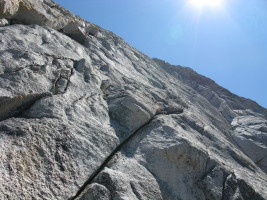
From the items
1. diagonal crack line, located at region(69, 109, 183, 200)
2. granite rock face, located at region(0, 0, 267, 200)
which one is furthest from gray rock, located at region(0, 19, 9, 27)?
diagonal crack line, located at region(69, 109, 183, 200)

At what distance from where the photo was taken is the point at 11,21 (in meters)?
17.9

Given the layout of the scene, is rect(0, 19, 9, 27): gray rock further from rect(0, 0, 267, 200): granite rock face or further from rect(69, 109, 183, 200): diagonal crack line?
rect(69, 109, 183, 200): diagonal crack line

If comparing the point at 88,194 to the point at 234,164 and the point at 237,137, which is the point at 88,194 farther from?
the point at 237,137

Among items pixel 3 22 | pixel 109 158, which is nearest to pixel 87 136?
pixel 109 158

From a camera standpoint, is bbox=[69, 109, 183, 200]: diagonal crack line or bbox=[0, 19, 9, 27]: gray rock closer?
bbox=[69, 109, 183, 200]: diagonal crack line

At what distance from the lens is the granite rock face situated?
9.24 m

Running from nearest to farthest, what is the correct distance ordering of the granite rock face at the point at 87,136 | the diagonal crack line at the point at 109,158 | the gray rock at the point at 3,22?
1. the granite rock face at the point at 87,136
2. the diagonal crack line at the point at 109,158
3. the gray rock at the point at 3,22

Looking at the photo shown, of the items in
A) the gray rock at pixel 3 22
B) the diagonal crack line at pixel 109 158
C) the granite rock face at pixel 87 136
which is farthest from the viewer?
the gray rock at pixel 3 22

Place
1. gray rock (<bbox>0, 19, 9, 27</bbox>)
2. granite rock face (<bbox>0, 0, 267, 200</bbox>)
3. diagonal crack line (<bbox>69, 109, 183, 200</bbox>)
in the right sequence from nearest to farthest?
1. granite rock face (<bbox>0, 0, 267, 200</bbox>)
2. diagonal crack line (<bbox>69, 109, 183, 200</bbox>)
3. gray rock (<bbox>0, 19, 9, 27</bbox>)

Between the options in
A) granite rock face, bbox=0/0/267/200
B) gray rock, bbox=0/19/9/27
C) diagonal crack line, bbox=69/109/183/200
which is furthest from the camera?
gray rock, bbox=0/19/9/27

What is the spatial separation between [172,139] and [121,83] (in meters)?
5.85

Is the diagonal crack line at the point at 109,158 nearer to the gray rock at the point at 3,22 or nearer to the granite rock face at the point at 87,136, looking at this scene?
the granite rock face at the point at 87,136

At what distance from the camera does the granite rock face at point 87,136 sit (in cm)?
924

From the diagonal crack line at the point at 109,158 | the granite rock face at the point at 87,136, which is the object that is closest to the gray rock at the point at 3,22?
the granite rock face at the point at 87,136
